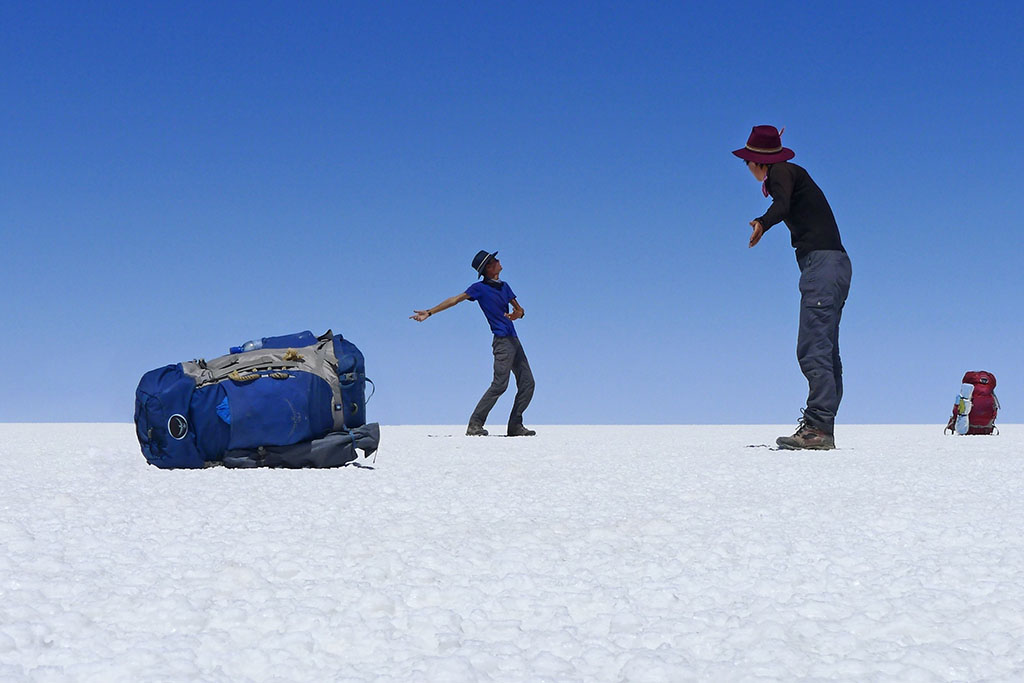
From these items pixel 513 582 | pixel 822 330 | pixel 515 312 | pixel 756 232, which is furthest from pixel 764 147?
pixel 513 582

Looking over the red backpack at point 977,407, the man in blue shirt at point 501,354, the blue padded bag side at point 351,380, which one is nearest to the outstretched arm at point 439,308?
the man in blue shirt at point 501,354

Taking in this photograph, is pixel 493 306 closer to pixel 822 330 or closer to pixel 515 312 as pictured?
pixel 515 312

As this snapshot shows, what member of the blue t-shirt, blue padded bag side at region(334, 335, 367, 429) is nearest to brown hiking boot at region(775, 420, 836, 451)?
blue padded bag side at region(334, 335, 367, 429)

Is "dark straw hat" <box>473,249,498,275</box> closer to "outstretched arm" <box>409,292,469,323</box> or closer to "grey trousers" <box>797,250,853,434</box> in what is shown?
"outstretched arm" <box>409,292,469,323</box>

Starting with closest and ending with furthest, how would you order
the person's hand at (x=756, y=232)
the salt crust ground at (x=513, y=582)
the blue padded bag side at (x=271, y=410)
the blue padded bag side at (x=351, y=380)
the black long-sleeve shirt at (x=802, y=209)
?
the salt crust ground at (x=513, y=582)
the blue padded bag side at (x=271, y=410)
the blue padded bag side at (x=351, y=380)
the person's hand at (x=756, y=232)
the black long-sleeve shirt at (x=802, y=209)

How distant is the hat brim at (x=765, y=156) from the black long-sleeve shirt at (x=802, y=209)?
0.07 meters

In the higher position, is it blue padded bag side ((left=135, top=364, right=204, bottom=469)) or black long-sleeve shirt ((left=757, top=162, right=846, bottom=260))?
black long-sleeve shirt ((left=757, top=162, right=846, bottom=260))

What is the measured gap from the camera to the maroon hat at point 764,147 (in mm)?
6801

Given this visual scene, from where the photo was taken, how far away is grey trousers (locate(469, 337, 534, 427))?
359 inches

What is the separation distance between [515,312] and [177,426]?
4.84 meters

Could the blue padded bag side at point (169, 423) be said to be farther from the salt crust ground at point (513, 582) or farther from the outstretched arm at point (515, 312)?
the outstretched arm at point (515, 312)

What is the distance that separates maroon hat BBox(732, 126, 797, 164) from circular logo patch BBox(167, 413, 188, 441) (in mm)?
4401

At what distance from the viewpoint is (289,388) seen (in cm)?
500

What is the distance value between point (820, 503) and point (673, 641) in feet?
6.02
